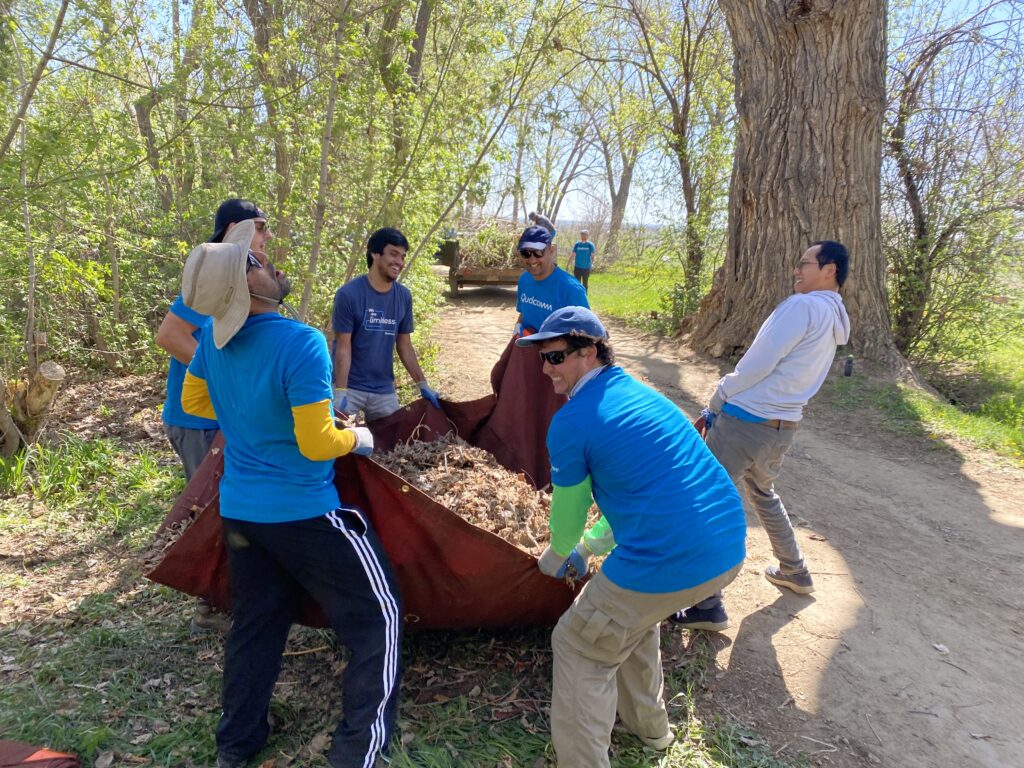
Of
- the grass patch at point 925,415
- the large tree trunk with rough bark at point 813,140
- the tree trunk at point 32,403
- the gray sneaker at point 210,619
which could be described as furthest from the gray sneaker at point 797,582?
the tree trunk at point 32,403

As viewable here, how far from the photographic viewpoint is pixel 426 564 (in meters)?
2.38

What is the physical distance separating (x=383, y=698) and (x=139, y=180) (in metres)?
5.97

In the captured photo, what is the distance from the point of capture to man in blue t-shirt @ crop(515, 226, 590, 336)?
3.97 metres

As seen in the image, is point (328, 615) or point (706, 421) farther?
point (706, 421)

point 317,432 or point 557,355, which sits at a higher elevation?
point 557,355

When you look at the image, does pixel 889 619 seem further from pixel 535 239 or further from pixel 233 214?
pixel 233 214

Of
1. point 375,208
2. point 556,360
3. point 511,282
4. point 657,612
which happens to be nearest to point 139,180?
point 375,208

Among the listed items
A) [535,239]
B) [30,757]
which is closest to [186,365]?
[30,757]

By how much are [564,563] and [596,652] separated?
30cm

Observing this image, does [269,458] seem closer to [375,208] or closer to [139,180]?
[375,208]

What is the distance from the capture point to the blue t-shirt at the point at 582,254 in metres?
13.6

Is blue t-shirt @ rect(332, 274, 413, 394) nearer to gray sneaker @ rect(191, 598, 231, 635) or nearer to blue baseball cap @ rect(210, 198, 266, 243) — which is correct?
blue baseball cap @ rect(210, 198, 266, 243)

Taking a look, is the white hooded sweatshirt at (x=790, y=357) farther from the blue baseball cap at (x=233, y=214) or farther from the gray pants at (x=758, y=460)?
the blue baseball cap at (x=233, y=214)

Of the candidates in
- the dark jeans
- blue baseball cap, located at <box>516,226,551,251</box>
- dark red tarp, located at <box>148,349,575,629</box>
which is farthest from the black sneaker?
blue baseball cap, located at <box>516,226,551,251</box>
